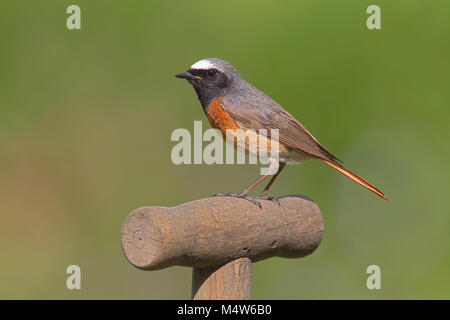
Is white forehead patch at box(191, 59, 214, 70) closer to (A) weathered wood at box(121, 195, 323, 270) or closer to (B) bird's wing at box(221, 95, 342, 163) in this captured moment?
(B) bird's wing at box(221, 95, 342, 163)

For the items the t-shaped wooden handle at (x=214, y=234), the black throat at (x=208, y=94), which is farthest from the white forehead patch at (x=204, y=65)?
the t-shaped wooden handle at (x=214, y=234)

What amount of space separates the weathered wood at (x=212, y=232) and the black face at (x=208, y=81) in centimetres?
102

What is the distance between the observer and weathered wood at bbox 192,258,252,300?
3740mm

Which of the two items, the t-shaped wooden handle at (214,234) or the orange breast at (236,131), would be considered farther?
the orange breast at (236,131)

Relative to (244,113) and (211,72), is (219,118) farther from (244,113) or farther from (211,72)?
(211,72)

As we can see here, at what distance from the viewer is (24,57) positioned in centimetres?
816

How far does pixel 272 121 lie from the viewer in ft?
16.1

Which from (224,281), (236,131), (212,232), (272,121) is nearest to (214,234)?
(212,232)

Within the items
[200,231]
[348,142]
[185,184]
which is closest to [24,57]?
[185,184]

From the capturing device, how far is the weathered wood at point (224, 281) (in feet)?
12.3

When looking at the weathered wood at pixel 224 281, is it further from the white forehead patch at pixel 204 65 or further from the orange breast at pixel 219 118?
the white forehead patch at pixel 204 65

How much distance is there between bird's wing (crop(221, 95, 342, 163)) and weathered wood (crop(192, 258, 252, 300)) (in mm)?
1259

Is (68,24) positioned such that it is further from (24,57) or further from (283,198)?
(283,198)

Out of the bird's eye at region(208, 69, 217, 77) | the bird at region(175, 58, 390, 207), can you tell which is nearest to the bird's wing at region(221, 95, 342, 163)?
the bird at region(175, 58, 390, 207)
